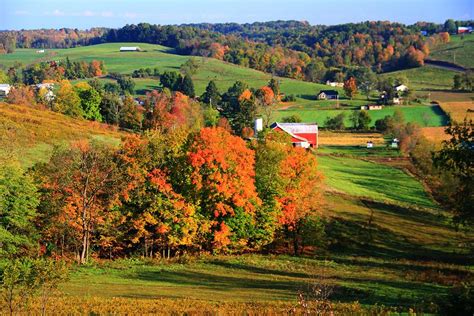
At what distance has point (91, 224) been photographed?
33.4 meters

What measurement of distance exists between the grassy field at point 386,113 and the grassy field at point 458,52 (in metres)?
52.7

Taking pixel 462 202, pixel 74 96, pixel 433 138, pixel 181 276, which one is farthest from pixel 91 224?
pixel 433 138

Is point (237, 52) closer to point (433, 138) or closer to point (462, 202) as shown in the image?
point (433, 138)

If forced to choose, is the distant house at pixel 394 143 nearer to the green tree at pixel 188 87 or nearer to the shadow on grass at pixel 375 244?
the shadow on grass at pixel 375 244

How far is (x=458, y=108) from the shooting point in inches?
4126

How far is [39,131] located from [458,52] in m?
142

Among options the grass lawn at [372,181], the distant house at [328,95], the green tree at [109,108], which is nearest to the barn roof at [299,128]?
the grass lawn at [372,181]

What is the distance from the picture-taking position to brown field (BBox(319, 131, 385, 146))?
8506cm

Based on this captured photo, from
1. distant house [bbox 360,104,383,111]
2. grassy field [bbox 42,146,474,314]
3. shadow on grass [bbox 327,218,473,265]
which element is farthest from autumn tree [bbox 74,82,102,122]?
distant house [bbox 360,104,383,111]

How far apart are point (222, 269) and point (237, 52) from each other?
15266 cm

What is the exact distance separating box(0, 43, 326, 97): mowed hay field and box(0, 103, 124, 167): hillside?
5864 centimetres

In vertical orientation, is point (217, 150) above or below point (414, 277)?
above

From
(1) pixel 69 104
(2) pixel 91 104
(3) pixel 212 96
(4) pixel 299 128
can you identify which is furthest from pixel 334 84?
(1) pixel 69 104

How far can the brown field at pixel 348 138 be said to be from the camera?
8506 centimetres
